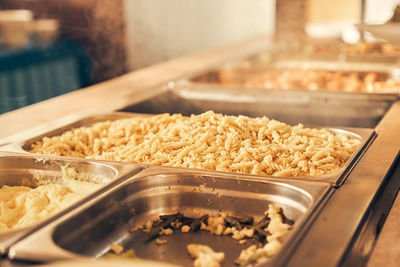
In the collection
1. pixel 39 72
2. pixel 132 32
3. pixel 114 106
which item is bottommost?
pixel 39 72

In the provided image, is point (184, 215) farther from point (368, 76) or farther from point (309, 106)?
point (368, 76)

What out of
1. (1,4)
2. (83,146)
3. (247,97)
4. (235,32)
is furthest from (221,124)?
(235,32)

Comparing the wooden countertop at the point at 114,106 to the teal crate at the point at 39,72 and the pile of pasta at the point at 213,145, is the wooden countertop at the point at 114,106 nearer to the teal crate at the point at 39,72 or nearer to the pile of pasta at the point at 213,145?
the pile of pasta at the point at 213,145

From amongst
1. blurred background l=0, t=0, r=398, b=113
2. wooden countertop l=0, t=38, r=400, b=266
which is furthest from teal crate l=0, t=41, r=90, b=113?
wooden countertop l=0, t=38, r=400, b=266

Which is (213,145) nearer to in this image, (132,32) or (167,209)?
(167,209)

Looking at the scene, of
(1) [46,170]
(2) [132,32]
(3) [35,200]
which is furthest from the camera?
(2) [132,32]

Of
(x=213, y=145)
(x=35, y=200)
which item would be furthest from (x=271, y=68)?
(x=35, y=200)

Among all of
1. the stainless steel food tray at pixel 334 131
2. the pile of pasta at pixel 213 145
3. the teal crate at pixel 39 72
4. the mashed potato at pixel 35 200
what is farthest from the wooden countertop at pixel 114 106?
the teal crate at pixel 39 72

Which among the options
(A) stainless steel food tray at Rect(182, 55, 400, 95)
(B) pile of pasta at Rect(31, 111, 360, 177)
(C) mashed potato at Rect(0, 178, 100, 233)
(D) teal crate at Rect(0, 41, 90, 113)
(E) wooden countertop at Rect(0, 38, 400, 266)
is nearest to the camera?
(E) wooden countertop at Rect(0, 38, 400, 266)

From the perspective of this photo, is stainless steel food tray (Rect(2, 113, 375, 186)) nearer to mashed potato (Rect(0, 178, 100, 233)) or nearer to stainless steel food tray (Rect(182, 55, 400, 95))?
mashed potato (Rect(0, 178, 100, 233))
